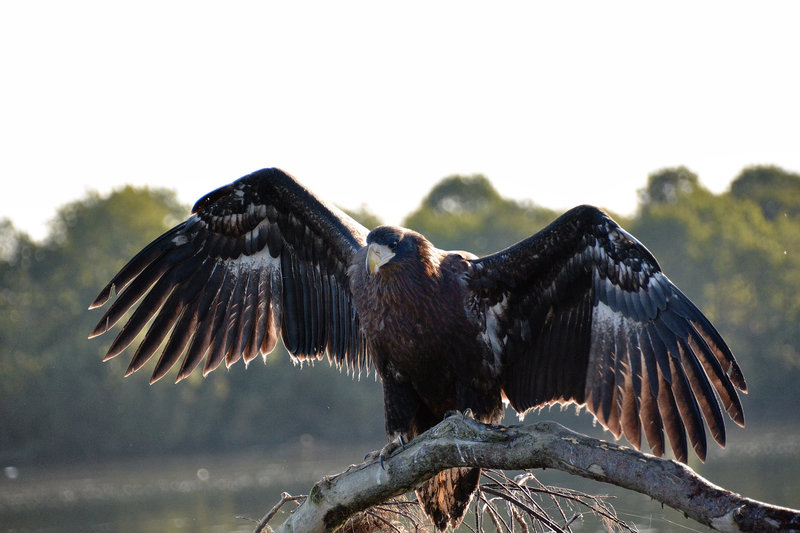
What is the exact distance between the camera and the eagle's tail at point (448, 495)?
18.0 feet

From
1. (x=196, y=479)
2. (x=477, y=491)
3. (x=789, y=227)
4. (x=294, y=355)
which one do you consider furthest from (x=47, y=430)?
(x=789, y=227)

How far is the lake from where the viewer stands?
46.5 feet

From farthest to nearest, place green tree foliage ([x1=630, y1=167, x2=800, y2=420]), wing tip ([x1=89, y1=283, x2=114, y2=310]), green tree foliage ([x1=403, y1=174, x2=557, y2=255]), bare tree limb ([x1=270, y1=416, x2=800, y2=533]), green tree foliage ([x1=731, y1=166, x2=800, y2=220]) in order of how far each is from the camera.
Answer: green tree foliage ([x1=731, y1=166, x2=800, y2=220]) → green tree foliage ([x1=403, y1=174, x2=557, y2=255]) → green tree foliage ([x1=630, y1=167, x2=800, y2=420]) → wing tip ([x1=89, y1=283, x2=114, y2=310]) → bare tree limb ([x1=270, y1=416, x2=800, y2=533])

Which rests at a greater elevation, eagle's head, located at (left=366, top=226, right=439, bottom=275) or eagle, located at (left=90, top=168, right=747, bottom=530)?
eagle's head, located at (left=366, top=226, right=439, bottom=275)

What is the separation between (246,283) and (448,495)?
7.49 feet

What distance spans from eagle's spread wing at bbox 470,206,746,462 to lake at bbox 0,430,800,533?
17.1ft

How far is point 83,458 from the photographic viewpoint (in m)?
26.2

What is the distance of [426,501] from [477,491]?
32 centimetres

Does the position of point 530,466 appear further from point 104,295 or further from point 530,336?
point 104,295

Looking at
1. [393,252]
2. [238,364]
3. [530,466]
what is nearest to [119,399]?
[238,364]

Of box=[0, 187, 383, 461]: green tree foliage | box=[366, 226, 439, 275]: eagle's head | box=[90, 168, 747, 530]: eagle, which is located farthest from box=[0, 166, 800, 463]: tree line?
box=[366, 226, 439, 275]: eagle's head

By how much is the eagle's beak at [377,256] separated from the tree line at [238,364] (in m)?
21.1

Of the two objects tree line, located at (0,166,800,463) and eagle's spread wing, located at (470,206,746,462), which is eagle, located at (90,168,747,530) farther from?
tree line, located at (0,166,800,463)

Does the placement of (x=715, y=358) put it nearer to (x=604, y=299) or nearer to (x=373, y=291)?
(x=604, y=299)
